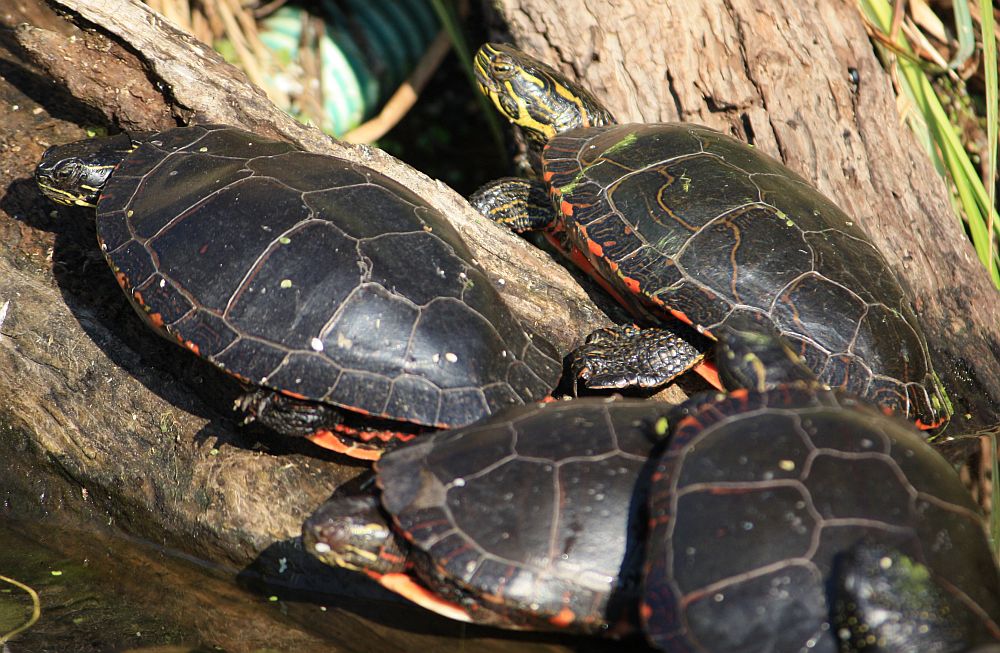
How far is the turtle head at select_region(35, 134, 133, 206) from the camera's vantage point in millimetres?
3547

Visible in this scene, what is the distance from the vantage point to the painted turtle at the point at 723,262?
11.0 feet

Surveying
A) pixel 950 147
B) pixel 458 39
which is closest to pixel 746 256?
pixel 950 147

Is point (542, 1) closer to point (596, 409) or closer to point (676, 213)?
point (676, 213)

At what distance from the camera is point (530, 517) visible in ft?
8.16

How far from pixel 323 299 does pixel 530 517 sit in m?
1.09

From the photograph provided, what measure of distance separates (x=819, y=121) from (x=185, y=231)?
10.7 ft

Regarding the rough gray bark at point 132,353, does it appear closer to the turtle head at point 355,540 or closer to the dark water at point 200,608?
the dark water at point 200,608

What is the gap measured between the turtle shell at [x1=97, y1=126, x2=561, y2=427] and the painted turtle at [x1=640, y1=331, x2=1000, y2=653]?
2.77 ft

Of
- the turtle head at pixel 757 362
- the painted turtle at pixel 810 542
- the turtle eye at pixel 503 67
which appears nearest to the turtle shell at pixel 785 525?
the painted turtle at pixel 810 542

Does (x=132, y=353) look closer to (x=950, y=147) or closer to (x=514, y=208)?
(x=514, y=208)

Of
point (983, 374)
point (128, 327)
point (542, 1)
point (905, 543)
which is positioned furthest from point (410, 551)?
point (542, 1)

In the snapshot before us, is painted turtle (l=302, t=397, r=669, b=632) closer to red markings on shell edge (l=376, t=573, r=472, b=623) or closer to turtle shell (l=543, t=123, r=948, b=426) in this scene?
red markings on shell edge (l=376, t=573, r=472, b=623)

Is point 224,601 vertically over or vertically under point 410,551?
under

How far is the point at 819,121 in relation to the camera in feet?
14.8
